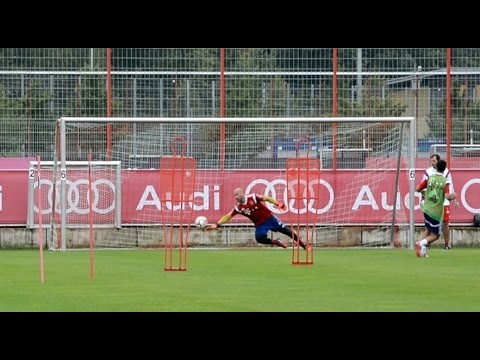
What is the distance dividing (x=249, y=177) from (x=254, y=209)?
4389 mm

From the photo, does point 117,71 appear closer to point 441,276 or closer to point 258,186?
point 258,186

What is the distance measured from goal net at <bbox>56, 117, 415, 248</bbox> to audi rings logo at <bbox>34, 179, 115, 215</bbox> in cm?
25

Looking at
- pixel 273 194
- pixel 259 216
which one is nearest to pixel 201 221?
pixel 273 194

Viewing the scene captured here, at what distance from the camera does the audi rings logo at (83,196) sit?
1363 inches

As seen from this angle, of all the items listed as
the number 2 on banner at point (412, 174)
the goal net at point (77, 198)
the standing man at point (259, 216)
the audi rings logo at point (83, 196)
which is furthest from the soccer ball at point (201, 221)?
the number 2 on banner at point (412, 174)

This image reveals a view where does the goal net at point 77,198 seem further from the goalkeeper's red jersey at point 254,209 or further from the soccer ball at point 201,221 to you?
the goalkeeper's red jersey at point 254,209

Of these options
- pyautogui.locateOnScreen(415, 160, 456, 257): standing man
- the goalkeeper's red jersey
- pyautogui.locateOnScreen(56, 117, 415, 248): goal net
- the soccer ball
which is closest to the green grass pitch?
pyautogui.locateOnScreen(415, 160, 456, 257): standing man

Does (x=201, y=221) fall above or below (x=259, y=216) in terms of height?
below

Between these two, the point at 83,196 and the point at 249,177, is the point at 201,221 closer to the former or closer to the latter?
the point at 249,177

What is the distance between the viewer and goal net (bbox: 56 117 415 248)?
115ft

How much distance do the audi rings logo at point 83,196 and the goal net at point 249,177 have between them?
0.83ft

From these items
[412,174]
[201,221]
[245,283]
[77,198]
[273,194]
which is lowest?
[245,283]

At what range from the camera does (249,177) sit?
1389 inches

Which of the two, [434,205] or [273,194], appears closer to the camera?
[434,205]
